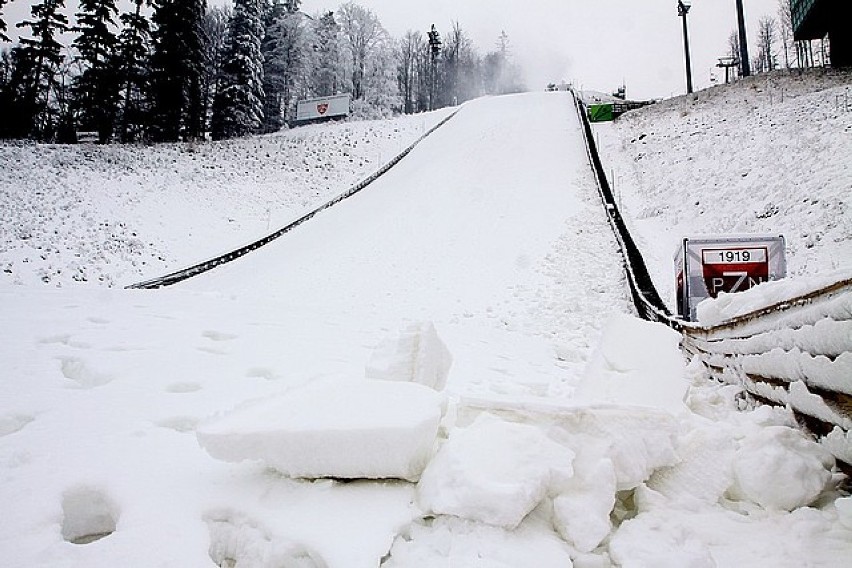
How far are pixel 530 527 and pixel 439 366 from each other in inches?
64.2

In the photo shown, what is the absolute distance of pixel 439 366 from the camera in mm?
3535

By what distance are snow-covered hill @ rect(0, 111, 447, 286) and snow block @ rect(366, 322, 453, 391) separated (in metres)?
11.6

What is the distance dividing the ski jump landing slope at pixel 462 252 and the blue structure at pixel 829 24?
13693 millimetres

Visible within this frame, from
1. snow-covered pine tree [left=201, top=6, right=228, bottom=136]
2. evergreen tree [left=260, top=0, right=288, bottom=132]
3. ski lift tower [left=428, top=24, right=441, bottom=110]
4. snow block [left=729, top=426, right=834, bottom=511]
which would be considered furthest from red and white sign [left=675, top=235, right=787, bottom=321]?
ski lift tower [left=428, top=24, right=441, bottom=110]

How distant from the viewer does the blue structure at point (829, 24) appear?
2534 cm

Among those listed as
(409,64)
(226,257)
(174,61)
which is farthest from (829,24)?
(409,64)

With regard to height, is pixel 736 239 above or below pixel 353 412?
above

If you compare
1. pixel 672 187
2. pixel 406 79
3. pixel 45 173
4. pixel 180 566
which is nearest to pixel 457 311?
pixel 180 566

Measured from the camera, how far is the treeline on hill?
3216 cm

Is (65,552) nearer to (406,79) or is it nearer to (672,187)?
(672,187)

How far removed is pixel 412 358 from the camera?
338 cm

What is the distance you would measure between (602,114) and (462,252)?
2611cm

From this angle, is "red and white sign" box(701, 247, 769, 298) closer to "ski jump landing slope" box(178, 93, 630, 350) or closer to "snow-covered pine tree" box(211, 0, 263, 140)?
"ski jump landing slope" box(178, 93, 630, 350)

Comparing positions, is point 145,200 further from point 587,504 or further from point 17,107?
point 587,504
